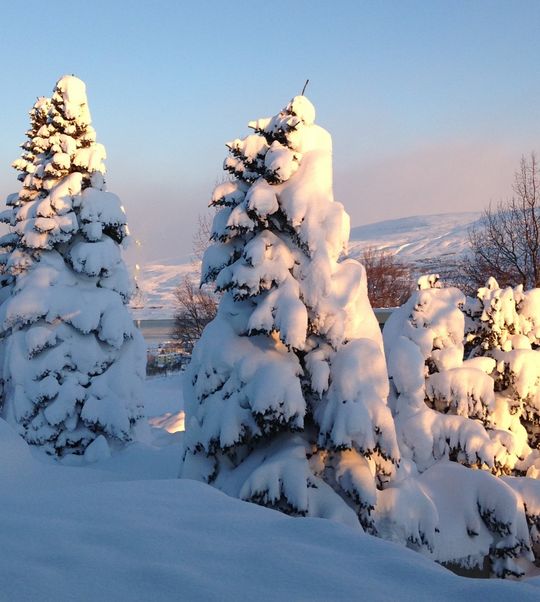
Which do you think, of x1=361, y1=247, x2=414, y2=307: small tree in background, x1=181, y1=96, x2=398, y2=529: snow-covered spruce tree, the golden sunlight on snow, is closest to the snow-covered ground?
x1=181, y1=96, x2=398, y2=529: snow-covered spruce tree

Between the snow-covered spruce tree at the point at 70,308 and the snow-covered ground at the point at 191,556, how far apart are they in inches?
477

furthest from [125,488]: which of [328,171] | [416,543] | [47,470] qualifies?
[328,171]

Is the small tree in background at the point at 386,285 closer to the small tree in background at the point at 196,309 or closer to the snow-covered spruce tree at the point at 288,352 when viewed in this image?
the small tree in background at the point at 196,309

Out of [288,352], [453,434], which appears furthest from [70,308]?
[453,434]

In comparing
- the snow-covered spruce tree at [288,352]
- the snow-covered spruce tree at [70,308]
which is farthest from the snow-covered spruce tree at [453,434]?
the snow-covered spruce tree at [70,308]

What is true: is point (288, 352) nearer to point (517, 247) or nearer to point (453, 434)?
point (453, 434)

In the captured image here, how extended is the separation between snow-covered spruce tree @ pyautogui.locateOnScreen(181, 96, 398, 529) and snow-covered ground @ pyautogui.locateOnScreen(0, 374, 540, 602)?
3883 millimetres

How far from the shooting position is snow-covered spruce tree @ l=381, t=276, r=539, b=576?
11805mm

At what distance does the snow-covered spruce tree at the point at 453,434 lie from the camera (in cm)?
1180

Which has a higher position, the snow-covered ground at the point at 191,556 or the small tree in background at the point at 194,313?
the snow-covered ground at the point at 191,556

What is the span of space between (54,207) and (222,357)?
9.84 m

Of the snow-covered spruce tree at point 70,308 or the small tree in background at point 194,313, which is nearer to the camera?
the snow-covered spruce tree at point 70,308

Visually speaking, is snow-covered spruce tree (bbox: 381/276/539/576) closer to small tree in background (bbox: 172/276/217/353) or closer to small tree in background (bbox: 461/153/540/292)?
small tree in background (bbox: 461/153/540/292)

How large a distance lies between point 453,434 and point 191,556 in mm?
9745
